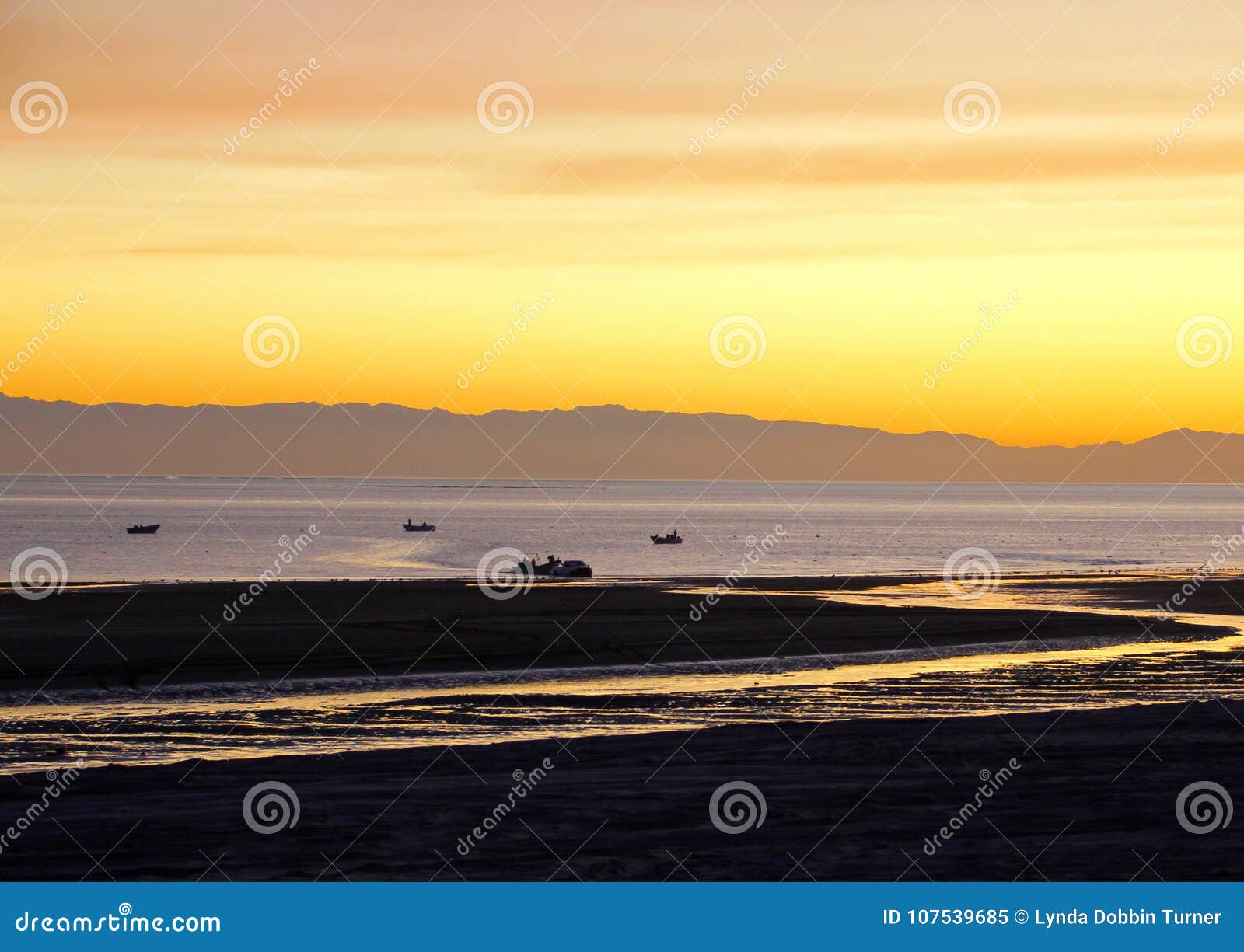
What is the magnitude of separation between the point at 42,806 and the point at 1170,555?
9142 centimetres

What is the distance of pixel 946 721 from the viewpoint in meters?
21.0

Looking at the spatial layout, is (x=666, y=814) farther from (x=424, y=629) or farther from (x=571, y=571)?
(x=571, y=571)

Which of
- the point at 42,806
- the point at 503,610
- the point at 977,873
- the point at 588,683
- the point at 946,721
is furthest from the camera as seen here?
the point at 503,610

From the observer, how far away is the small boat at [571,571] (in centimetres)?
5997

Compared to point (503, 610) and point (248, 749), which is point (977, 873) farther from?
point (503, 610)

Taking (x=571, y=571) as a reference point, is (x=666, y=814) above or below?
below

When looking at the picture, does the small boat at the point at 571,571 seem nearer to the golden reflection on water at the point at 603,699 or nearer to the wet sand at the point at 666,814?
the golden reflection on water at the point at 603,699

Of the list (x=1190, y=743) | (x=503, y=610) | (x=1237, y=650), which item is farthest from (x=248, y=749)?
(x=1237, y=650)

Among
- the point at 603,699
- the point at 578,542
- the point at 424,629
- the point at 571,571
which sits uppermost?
the point at 578,542

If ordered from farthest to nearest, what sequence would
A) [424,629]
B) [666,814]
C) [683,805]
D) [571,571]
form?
[571,571] → [424,629] → [683,805] → [666,814]

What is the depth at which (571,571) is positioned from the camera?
60312 millimetres

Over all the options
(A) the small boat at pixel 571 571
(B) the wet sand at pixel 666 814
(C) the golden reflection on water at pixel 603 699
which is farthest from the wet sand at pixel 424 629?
(B) the wet sand at pixel 666 814

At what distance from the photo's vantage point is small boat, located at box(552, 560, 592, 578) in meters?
60.0

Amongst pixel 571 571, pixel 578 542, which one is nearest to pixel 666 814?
pixel 571 571
